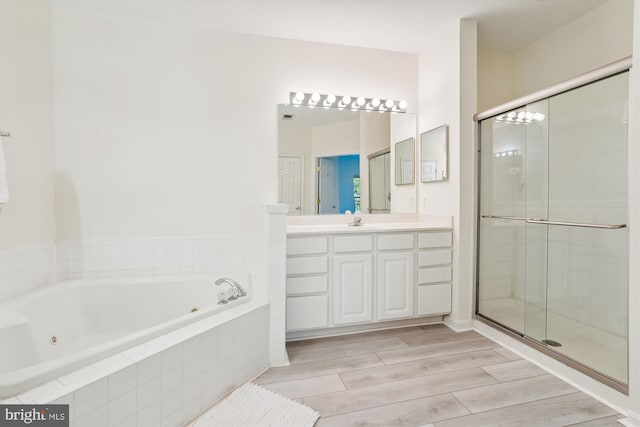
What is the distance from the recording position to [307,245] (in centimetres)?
237

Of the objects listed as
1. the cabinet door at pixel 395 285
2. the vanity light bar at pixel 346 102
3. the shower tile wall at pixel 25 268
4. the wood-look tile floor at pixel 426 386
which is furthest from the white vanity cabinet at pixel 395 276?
the shower tile wall at pixel 25 268

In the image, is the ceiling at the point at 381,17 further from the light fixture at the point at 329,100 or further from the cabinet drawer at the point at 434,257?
the cabinet drawer at the point at 434,257

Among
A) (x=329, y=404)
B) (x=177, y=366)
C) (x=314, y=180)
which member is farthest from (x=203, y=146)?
(x=329, y=404)

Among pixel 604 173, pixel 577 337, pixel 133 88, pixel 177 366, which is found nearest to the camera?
pixel 177 366

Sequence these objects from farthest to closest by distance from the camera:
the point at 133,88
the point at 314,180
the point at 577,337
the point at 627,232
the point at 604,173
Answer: the point at 314,180 < the point at 133,88 < the point at 577,337 < the point at 604,173 < the point at 627,232

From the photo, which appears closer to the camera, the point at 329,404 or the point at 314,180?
the point at 329,404

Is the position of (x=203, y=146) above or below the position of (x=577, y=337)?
above

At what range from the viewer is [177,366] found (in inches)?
55.7

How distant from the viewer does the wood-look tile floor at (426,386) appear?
1.54 metres

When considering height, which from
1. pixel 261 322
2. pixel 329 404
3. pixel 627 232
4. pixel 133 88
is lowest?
pixel 329 404

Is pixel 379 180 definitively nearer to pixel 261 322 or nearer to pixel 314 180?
pixel 314 180

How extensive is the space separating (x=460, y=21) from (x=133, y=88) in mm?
2606

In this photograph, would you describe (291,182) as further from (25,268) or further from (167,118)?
(25,268)

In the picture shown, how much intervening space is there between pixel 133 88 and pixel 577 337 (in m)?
3.57
